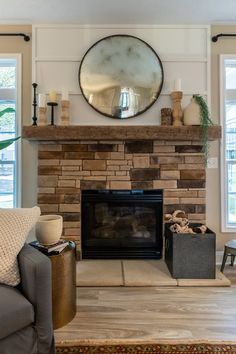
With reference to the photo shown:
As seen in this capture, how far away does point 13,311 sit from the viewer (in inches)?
56.2

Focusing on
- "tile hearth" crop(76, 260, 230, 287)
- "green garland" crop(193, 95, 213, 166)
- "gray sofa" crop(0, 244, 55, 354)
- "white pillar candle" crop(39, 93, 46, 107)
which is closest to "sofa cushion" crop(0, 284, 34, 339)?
"gray sofa" crop(0, 244, 55, 354)

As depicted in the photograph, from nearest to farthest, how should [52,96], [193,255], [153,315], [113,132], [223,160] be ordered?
[153,315]
[193,255]
[113,132]
[52,96]
[223,160]

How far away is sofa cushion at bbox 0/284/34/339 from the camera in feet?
4.57

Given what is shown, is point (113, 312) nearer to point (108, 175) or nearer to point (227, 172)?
point (108, 175)

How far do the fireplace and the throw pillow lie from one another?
1417 millimetres

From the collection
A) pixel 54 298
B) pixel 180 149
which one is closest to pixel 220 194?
pixel 180 149

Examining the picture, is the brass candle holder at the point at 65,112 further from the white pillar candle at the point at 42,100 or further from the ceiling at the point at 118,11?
the ceiling at the point at 118,11

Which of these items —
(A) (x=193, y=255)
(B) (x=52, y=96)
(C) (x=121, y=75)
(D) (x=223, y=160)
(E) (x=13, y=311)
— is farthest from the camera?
(D) (x=223, y=160)

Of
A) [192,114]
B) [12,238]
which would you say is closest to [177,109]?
[192,114]

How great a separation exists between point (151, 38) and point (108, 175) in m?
1.60

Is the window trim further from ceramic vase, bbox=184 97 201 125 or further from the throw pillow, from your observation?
the throw pillow

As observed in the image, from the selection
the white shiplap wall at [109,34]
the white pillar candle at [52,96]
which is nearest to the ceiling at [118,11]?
the white shiplap wall at [109,34]

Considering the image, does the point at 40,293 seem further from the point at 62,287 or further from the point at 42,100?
the point at 42,100

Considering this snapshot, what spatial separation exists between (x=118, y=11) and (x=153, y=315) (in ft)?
9.33
